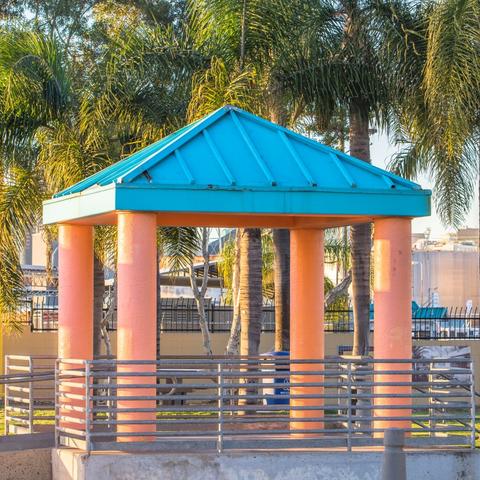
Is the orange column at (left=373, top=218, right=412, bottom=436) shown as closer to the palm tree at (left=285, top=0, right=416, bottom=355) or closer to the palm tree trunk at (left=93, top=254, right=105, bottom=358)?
the palm tree at (left=285, top=0, right=416, bottom=355)

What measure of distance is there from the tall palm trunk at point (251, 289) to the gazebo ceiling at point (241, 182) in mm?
5926

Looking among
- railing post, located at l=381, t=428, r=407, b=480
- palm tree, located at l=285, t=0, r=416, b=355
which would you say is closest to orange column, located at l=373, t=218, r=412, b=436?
railing post, located at l=381, t=428, r=407, b=480

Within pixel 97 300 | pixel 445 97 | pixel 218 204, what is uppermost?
pixel 445 97

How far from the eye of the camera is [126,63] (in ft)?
68.0

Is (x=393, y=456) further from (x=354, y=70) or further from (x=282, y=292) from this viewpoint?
(x=282, y=292)

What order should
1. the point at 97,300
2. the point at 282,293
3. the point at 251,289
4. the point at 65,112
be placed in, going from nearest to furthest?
the point at 251,289
the point at 65,112
the point at 282,293
the point at 97,300

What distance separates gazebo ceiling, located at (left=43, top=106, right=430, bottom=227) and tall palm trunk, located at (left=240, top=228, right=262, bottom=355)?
233 inches

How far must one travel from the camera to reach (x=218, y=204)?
1353 centimetres

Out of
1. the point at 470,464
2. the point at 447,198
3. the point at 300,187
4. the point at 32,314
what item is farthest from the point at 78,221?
the point at 32,314

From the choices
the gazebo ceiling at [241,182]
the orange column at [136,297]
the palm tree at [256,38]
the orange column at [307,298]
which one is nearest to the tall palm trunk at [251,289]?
the palm tree at [256,38]

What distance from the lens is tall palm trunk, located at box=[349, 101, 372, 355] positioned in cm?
2055

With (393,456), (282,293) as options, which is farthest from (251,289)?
(393,456)

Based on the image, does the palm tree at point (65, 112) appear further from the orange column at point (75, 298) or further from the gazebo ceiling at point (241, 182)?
the gazebo ceiling at point (241, 182)

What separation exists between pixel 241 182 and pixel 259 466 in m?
3.19
